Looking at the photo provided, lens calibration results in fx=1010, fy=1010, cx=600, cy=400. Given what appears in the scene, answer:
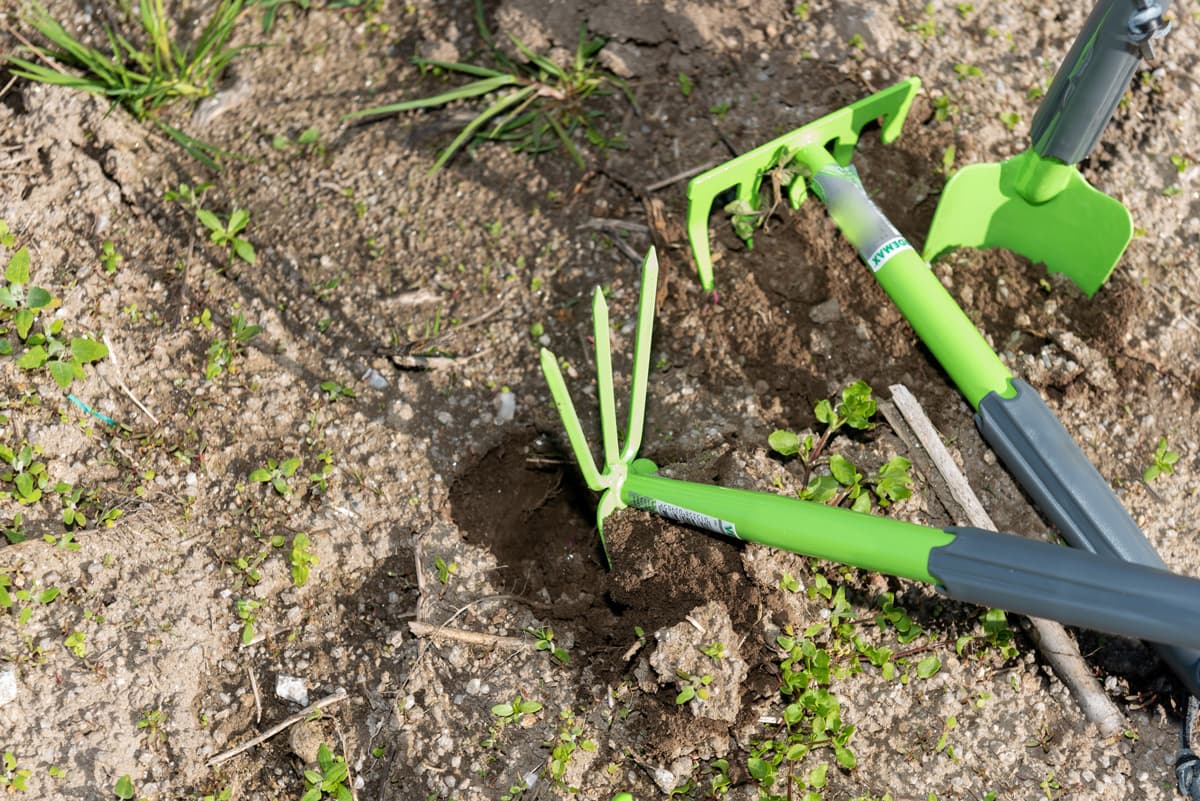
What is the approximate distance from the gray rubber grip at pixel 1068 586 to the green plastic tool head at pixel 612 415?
600mm

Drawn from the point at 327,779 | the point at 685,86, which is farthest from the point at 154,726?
the point at 685,86

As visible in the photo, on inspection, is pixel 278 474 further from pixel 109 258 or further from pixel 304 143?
pixel 304 143

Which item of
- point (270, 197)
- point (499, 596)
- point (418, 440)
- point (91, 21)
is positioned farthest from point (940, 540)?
point (91, 21)

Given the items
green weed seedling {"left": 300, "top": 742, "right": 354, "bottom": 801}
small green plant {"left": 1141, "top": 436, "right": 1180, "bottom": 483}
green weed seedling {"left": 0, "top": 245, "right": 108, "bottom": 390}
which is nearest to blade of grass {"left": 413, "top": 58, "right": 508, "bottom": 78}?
green weed seedling {"left": 0, "top": 245, "right": 108, "bottom": 390}

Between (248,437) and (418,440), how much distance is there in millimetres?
354

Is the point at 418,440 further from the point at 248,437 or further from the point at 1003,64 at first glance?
the point at 1003,64

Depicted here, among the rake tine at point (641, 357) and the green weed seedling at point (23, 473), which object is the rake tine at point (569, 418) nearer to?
the rake tine at point (641, 357)

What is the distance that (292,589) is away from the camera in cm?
198

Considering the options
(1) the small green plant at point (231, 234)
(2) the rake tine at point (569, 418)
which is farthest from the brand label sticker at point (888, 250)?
(1) the small green plant at point (231, 234)

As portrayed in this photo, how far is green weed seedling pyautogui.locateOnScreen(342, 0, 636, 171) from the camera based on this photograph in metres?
2.44

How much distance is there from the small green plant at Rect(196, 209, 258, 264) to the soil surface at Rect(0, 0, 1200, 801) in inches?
0.9

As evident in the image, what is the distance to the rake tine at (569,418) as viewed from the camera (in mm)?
1724

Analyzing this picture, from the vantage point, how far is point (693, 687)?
1.79 metres

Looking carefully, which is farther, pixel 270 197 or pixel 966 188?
pixel 270 197
